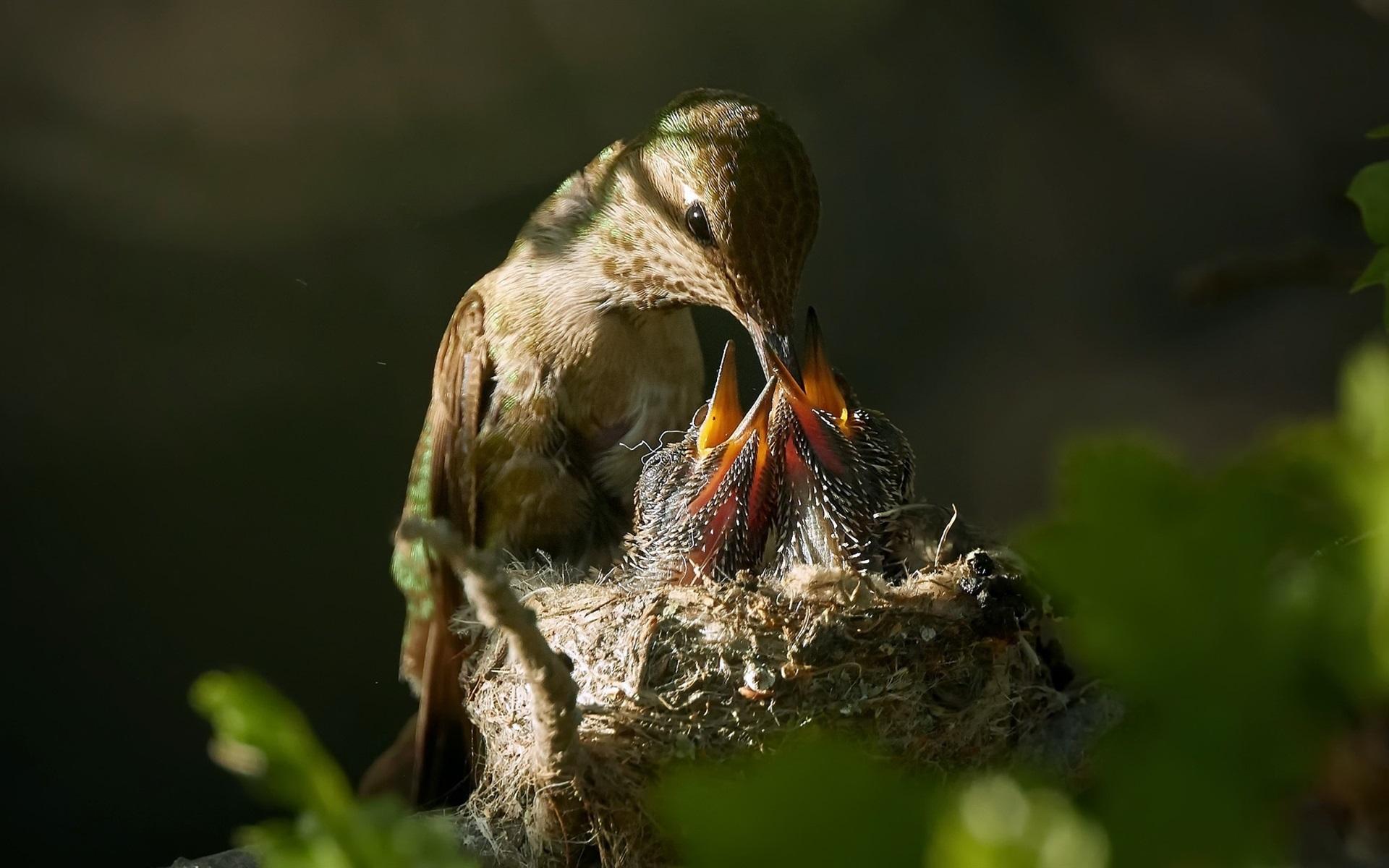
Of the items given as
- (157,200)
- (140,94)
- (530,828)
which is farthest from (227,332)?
(530,828)

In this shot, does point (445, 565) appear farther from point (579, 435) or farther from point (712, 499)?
point (712, 499)

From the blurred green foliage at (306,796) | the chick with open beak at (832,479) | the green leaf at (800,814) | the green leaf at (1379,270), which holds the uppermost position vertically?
the blurred green foliage at (306,796)

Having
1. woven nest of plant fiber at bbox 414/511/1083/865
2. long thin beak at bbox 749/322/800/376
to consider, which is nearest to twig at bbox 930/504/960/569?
woven nest of plant fiber at bbox 414/511/1083/865

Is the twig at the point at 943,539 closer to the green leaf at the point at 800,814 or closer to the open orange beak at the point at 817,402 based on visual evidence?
the open orange beak at the point at 817,402

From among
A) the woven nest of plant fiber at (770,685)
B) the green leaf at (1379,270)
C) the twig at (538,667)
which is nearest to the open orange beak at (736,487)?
the woven nest of plant fiber at (770,685)

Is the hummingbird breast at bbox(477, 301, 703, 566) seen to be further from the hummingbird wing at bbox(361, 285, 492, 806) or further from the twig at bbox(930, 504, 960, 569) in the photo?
the twig at bbox(930, 504, 960, 569)

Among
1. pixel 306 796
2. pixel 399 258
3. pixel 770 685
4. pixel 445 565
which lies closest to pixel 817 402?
pixel 770 685

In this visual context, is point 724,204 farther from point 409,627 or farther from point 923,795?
point 923,795
